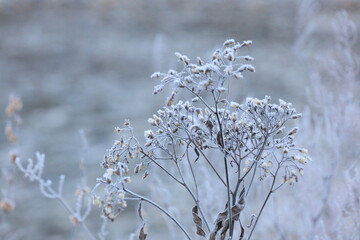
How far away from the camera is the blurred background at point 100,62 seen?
168 inches

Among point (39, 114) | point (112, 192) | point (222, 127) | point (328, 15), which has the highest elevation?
point (328, 15)

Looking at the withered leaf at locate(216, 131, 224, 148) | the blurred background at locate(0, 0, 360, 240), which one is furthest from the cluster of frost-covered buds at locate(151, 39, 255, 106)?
the blurred background at locate(0, 0, 360, 240)

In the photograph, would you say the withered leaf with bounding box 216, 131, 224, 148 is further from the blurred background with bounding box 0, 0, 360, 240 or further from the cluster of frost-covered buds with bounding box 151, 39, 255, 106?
the blurred background with bounding box 0, 0, 360, 240

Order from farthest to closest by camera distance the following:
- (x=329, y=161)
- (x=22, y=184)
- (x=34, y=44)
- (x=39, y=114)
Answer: (x=34, y=44) < (x=39, y=114) < (x=22, y=184) < (x=329, y=161)

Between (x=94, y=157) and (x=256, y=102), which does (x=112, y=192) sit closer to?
(x=256, y=102)

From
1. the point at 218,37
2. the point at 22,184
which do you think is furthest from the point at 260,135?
the point at 218,37

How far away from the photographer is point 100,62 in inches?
265

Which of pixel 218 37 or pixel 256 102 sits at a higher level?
pixel 218 37

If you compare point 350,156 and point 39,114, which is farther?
point 39,114

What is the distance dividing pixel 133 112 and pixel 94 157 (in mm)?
995

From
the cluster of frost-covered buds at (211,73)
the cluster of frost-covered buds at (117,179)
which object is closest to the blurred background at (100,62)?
the cluster of frost-covered buds at (117,179)

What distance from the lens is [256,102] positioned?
2.78 ft

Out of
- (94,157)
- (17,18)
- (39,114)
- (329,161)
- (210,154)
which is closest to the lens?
(329,161)

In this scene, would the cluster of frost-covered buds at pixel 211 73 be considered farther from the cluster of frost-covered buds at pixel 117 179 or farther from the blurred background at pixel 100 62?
the blurred background at pixel 100 62
